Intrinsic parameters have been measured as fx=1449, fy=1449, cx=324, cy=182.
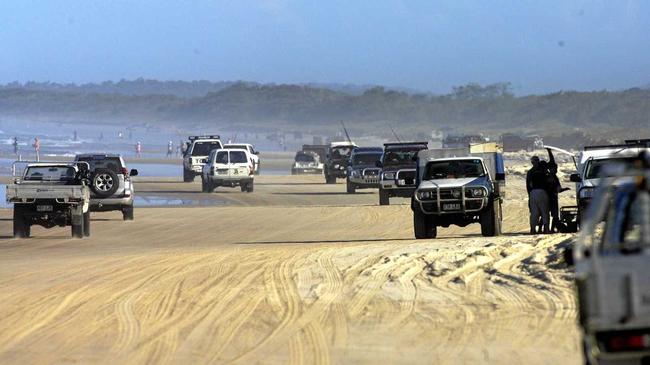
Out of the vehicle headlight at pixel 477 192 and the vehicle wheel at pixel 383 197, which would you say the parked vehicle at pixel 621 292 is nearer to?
the vehicle headlight at pixel 477 192

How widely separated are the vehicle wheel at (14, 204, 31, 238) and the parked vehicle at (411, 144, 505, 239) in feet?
25.9

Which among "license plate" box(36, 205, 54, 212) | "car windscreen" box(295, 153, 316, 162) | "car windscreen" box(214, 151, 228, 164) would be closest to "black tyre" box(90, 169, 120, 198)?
"license plate" box(36, 205, 54, 212)

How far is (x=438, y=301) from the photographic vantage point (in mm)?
15625

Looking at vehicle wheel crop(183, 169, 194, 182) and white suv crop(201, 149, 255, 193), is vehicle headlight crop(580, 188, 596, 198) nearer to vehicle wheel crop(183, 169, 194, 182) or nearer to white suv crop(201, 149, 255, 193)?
white suv crop(201, 149, 255, 193)

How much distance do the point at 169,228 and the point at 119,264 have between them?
10.9 m

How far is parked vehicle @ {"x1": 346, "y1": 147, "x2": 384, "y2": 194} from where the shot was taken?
155ft

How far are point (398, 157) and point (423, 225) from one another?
14078 millimetres

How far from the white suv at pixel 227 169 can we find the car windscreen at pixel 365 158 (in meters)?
3.79

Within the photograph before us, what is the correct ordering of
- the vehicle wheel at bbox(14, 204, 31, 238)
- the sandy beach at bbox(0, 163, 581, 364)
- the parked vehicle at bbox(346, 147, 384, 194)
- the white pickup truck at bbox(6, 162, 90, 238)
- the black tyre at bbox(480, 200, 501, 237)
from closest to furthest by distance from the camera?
the sandy beach at bbox(0, 163, 581, 364) < the black tyre at bbox(480, 200, 501, 237) < the white pickup truck at bbox(6, 162, 90, 238) < the vehicle wheel at bbox(14, 204, 31, 238) < the parked vehicle at bbox(346, 147, 384, 194)

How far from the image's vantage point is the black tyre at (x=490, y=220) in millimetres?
25625

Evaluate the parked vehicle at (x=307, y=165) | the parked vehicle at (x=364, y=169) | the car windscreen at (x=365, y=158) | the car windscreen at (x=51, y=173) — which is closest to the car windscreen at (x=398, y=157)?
the parked vehicle at (x=364, y=169)

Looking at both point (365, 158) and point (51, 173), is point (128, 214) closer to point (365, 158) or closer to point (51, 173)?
point (51, 173)

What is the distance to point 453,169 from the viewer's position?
86.9ft

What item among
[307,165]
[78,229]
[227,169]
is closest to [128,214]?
[78,229]
